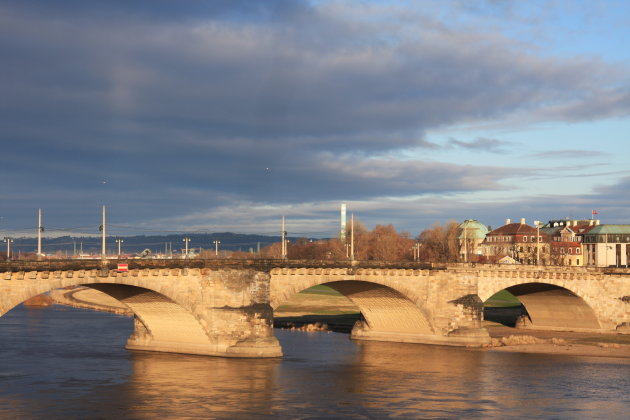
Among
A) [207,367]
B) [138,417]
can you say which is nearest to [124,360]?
[207,367]

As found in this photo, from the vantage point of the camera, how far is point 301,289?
6353 cm

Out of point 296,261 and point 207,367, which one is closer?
point 207,367

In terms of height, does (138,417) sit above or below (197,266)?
below

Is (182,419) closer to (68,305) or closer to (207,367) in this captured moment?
→ (207,367)

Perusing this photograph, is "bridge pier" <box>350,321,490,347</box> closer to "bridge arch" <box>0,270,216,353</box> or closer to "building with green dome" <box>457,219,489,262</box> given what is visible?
"bridge arch" <box>0,270,216,353</box>

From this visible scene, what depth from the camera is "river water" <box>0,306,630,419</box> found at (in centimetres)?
4288

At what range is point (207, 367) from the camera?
5431 cm

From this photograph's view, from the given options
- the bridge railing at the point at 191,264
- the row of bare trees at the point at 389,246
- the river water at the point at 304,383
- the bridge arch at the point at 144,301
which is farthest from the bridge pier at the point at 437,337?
the row of bare trees at the point at 389,246

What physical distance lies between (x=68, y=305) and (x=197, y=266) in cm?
5735

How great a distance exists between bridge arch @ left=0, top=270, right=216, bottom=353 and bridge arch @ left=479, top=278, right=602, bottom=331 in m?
35.2

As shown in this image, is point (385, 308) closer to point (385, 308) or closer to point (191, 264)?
point (385, 308)

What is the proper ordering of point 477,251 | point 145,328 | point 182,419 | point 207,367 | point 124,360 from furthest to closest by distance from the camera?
point 477,251 < point 145,328 < point 124,360 < point 207,367 < point 182,419

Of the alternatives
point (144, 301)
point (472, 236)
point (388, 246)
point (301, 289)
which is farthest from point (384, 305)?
point (472, 236)

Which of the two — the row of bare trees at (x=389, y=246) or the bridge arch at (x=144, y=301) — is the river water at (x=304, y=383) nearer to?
the bridge arch at (x=144, y=301)
